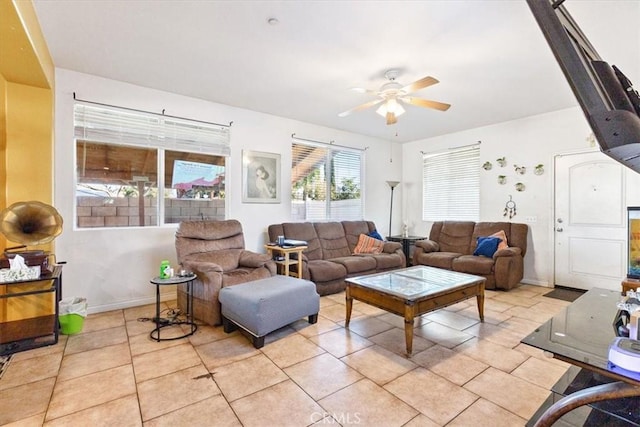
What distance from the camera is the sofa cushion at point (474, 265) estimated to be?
4.29 metres

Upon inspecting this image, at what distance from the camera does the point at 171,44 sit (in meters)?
2.70

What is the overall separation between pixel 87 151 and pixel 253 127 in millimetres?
2050

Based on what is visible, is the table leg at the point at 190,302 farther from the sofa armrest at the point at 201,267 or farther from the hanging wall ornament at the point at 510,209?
the hanging wall ornament at the point at 510,209

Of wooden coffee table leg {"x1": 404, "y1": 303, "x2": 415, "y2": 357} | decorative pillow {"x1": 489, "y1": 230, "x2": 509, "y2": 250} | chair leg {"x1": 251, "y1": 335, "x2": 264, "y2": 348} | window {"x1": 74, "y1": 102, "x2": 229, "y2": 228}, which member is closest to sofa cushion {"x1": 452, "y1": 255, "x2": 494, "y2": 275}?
decorative pillow {"x1": 489, "y1": 230, "x2": 509, "y2": 250}

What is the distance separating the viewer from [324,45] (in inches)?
105

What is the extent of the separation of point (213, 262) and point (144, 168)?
1.50m

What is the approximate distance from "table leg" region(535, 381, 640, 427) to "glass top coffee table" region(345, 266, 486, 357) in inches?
54.0

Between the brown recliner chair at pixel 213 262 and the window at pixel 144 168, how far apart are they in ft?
1.95

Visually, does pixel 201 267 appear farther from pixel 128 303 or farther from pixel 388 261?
pixel 388 261

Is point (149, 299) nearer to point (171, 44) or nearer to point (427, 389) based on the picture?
point (171, 44)

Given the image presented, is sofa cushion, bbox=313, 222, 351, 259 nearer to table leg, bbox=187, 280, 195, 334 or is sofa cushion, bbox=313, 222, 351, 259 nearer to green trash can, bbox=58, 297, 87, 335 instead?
table leg, bbox=187, 280, 195, 334

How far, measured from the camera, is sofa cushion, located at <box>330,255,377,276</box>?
14.0 feet

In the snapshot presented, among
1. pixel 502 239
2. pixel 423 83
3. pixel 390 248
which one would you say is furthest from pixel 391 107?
pixel 502 239

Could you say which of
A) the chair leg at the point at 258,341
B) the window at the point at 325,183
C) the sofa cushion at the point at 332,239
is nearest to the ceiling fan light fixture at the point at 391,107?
the window at the point at 325,183
